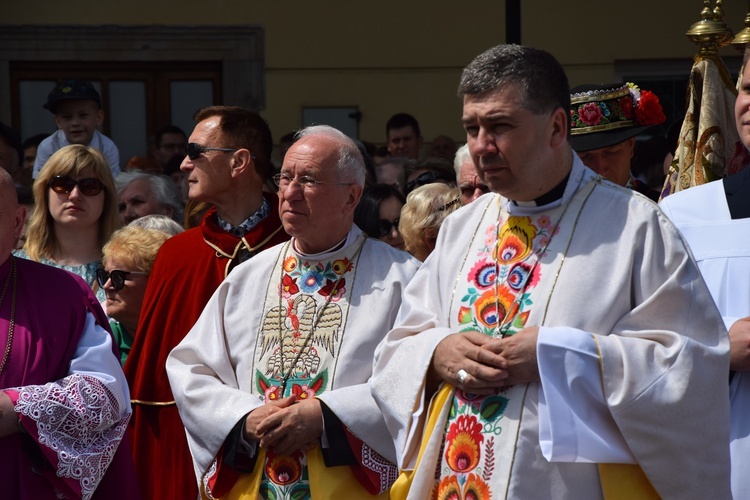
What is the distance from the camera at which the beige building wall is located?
11680 mm

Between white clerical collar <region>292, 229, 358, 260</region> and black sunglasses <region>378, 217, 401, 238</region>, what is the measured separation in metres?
1.38

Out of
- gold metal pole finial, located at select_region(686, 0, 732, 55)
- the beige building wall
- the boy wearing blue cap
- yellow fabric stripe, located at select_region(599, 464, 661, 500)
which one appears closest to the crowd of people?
yellow fabric stripe, located at select_region(599, 464, 661, 500)

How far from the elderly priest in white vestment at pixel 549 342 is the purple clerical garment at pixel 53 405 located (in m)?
1.20

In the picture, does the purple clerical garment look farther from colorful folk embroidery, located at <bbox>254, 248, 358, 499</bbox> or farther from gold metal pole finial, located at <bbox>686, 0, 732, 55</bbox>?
gold metal pole finial, located at <bbox>686, 0, 732, 55</bbox>

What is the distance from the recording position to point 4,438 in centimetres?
481

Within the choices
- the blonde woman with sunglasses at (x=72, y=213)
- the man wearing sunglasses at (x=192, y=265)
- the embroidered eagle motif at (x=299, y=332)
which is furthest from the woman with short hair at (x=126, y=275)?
the embroidered eagle motif at (x=299, y=332)

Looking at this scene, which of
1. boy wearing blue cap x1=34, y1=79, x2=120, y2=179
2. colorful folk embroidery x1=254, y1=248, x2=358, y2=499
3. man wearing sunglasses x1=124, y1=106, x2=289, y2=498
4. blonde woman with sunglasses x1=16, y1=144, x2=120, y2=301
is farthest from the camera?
boy wearing blue cap x1=34, y1=79, x2=120, y2=179

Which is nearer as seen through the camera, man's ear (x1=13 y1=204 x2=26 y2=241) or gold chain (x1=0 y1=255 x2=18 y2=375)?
gold chain (x1=0 y1=255 x2=18 y2=375)

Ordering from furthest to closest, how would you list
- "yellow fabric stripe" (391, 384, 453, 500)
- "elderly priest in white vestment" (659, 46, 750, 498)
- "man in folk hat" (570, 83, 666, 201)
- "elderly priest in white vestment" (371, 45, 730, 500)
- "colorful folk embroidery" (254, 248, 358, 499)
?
"man in folk hat" (570, 83, 666, 201)
"colorful folk embroidery" (254, 248, 358, 499)
"elderly priest in white vestment" (659, 46, 750, 498)
"yellow fabric stripe" (391, 384, 453, 500)
"elderly priest in white vestment" (371, 45, 730, 500)

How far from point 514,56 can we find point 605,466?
4.03 ft

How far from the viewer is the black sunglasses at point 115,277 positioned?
608 centimetres

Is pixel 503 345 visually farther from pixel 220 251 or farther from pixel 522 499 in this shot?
pixel 220 251

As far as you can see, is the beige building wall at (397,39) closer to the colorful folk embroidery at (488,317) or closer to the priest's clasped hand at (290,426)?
A: the priest's clasped hand at (290,426)

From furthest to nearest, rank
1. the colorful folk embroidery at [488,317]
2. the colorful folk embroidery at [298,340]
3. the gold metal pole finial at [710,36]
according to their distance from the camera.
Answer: the gold metal pole finial at [710,36], the colorful folk embroidery at [298,340], the colorful folk embroidery at [488,317]
